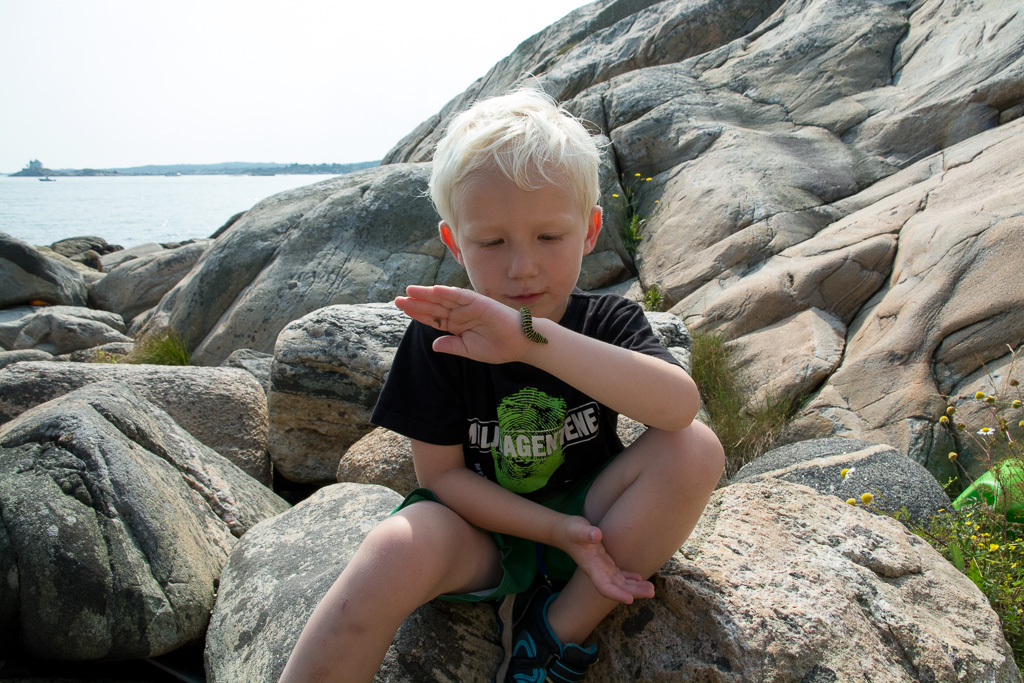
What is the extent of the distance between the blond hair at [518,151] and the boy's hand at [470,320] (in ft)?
1.35

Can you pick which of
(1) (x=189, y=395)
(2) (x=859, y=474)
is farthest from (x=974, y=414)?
(1) (x=189, y=395)

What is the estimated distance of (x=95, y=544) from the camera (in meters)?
2.18

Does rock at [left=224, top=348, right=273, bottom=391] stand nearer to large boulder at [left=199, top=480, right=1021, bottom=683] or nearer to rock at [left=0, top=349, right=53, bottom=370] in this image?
rock at [left=0, top=349, right=53, bottom=370]

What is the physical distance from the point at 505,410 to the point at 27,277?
13493 millimetres

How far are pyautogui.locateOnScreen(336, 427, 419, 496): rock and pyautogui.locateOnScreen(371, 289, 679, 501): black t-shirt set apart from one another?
4.84 ft

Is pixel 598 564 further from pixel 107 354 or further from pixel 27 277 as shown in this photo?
pixel 27 277

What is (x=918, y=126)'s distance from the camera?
6570 millimetres

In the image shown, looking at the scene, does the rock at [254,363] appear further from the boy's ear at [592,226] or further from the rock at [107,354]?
the boy's ear at [592,226]

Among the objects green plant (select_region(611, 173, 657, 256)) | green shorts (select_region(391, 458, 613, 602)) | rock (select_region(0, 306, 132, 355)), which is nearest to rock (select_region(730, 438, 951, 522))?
green shorts (select_region(391, 458, 613, 602))

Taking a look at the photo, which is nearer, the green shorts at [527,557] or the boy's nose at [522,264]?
the boy's nose at [522,264]

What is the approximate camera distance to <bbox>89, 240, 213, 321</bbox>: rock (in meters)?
13.0

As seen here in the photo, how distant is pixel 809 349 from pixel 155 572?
4438 mm

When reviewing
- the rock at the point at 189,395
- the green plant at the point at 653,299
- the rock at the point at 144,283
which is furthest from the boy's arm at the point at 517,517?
the rock at the point at 144,283

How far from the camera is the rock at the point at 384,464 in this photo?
354cm
